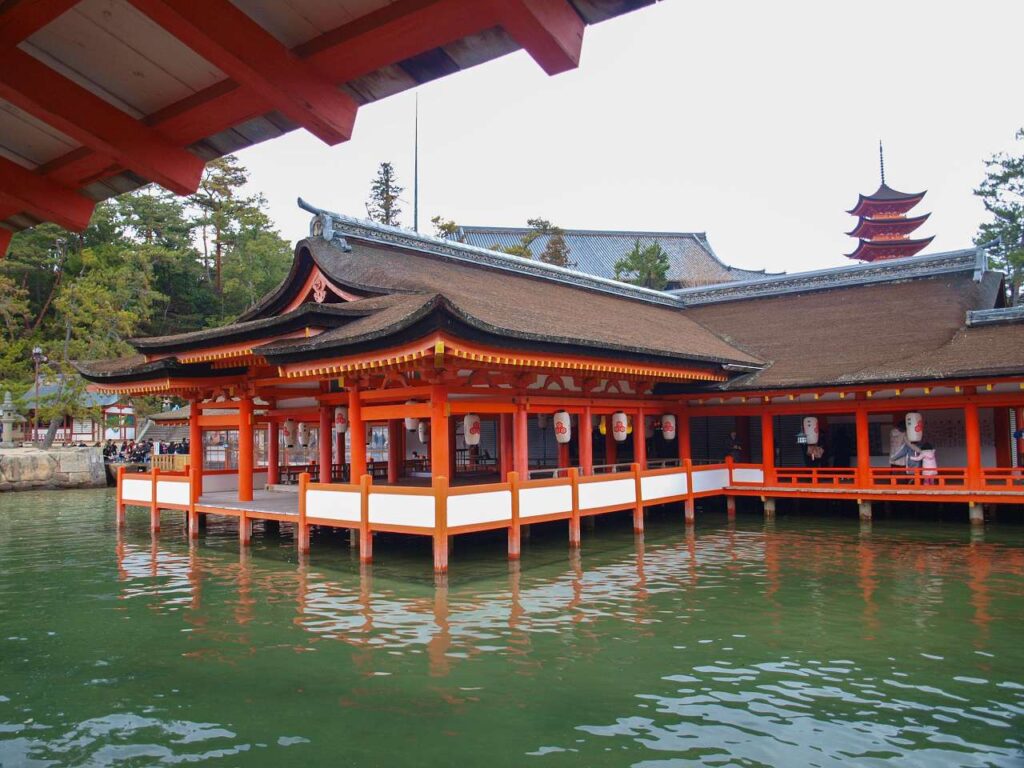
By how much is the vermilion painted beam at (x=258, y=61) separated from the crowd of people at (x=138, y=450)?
34.7 m

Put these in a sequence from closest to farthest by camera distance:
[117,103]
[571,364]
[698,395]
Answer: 1. [117,103]
2. [571,364]
3. [698,395]

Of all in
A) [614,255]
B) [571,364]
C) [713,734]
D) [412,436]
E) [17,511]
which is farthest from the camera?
[614,255]

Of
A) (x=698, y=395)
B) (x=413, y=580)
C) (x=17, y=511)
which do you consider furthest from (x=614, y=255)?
(x=413, y=580)

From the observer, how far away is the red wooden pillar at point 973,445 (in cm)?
1692

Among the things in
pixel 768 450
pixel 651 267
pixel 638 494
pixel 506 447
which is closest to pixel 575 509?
pixel 506 447

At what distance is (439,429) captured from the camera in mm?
13273

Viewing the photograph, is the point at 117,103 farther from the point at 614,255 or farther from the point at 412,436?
the point at 614,255

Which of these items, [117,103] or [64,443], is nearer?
[117,103]

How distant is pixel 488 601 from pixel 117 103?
352 inches

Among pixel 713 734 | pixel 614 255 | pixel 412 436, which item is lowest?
pixel 713 734

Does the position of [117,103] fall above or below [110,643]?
above

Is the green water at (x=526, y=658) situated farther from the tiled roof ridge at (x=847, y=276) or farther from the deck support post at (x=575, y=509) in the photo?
the tiled roof ridge at (x=847, y=276)

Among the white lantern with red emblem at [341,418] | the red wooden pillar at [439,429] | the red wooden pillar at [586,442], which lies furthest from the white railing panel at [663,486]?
the white lantern with red emblem at [341,418]

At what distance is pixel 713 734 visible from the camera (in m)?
6.36
